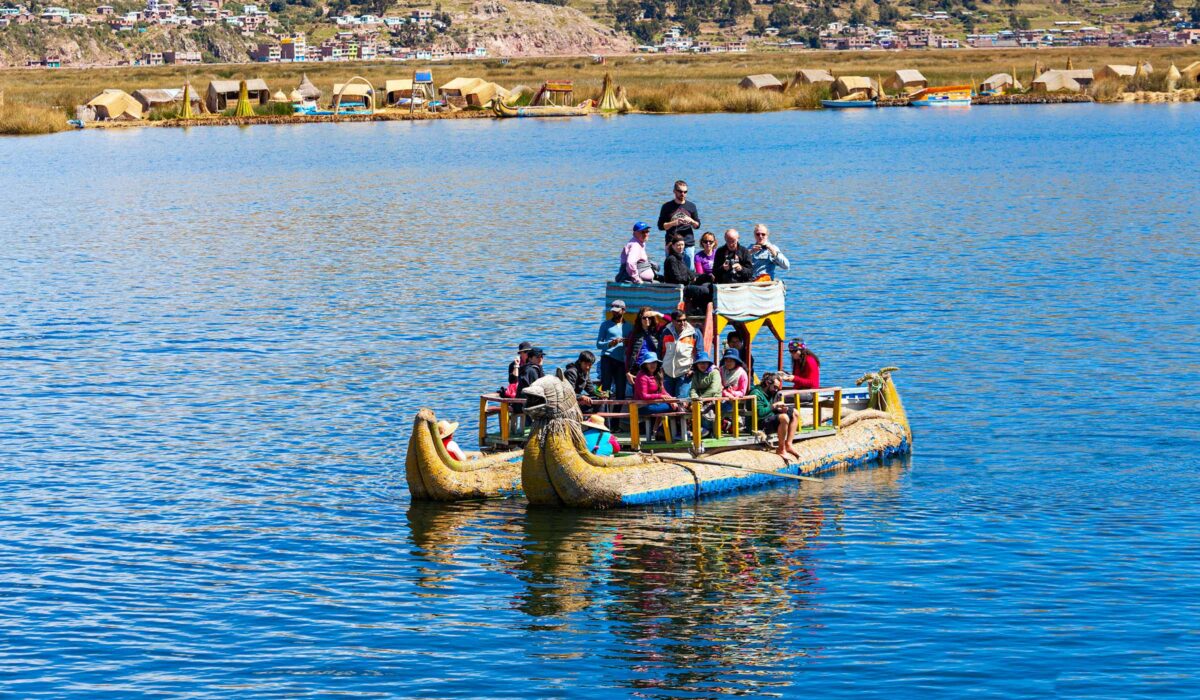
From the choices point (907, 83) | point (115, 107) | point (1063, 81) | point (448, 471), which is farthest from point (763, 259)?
point (907, 83)

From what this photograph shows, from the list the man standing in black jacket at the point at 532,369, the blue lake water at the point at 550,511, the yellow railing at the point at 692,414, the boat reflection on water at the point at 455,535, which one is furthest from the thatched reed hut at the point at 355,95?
the boat reflection on water at the point at 455,535

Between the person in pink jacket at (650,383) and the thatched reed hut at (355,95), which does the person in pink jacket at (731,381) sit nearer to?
the person in pink jacket at (650,383)

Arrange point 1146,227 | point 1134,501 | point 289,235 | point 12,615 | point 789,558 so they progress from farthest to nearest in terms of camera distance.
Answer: point 289,235, point 1146,227, point 1134,501, point 789,558, point 12,615

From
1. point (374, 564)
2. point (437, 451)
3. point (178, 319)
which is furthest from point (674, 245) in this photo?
point (178, 319)

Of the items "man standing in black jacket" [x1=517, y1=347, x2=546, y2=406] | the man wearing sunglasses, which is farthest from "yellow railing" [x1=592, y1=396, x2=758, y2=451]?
the man wearing sunglasses

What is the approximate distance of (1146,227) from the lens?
60.2 m

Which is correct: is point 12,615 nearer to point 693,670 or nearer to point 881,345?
point 693,670

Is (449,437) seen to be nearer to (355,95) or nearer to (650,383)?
(650,383)

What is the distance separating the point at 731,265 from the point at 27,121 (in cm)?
10778

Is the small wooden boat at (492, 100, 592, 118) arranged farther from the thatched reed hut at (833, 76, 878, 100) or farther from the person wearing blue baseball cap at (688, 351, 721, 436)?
the person wearing blue baseball cap at (688, 351, 721, 436)

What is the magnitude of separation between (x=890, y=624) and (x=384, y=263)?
39.1 m

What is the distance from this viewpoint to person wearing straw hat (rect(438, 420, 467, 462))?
2469 cm

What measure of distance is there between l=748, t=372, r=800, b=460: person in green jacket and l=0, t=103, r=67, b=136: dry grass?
10697 cm

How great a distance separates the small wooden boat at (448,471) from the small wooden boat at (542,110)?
4450 inches
